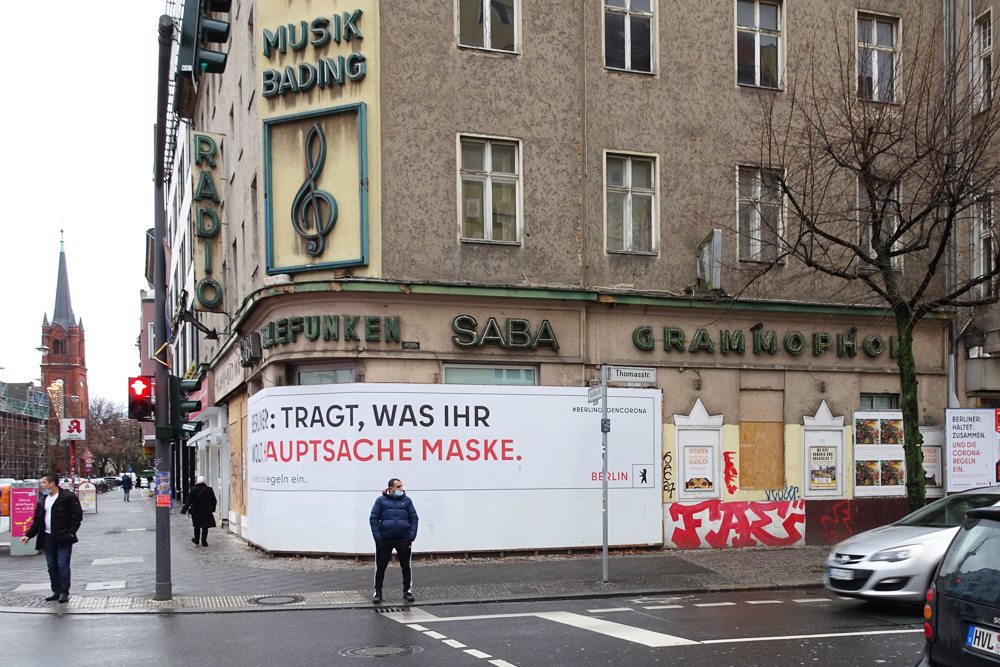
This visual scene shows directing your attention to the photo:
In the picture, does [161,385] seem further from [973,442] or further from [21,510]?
[973,442]

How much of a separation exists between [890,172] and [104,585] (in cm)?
1384

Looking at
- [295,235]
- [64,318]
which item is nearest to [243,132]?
[295,235]

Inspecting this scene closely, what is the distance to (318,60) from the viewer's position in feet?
54.1

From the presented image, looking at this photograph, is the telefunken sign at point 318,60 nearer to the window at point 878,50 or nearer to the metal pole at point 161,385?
the metal pole at point 161,385

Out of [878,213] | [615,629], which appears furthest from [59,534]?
[878,213]

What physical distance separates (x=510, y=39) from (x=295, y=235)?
17.0 feet

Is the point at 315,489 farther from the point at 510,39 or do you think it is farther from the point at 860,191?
the point at 860,191

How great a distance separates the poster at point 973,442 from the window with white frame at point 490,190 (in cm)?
921

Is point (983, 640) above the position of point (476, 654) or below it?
above

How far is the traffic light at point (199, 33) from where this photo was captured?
7973 millimetres

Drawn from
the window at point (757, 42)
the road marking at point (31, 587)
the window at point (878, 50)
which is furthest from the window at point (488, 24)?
the road marking at point (31, 587)

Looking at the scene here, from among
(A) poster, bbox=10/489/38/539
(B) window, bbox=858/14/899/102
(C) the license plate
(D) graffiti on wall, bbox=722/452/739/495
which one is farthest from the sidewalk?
(B) window, bbox=858/14/899/102

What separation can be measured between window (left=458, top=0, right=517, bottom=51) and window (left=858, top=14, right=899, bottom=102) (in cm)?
652

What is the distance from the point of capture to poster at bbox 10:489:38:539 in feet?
64.9
